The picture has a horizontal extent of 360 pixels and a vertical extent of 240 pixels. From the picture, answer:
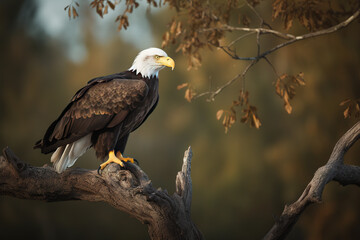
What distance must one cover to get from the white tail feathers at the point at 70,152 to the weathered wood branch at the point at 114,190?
160 mm

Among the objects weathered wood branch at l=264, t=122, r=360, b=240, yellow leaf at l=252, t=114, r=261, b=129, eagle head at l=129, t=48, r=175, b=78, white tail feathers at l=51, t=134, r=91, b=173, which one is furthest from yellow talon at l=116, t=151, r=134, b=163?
weathered wood branch at l=264, t=122, r=360, b=240

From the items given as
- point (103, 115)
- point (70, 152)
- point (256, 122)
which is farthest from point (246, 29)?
point (70, 152)

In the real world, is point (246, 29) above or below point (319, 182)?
above

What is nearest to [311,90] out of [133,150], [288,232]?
[133,150]

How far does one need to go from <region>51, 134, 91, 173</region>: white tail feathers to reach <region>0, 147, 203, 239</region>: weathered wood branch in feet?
0.52

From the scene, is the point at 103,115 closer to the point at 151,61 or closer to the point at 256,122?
the point at 151,61

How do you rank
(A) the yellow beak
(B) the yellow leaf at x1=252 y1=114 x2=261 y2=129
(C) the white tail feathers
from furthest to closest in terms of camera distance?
(B) the yellow leaf at x1=252 y1=114 x2=261 y2=129
(A) the yellow beak
(C) the white tail feathers

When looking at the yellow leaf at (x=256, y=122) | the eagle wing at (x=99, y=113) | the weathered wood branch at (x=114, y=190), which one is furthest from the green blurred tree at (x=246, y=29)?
the weathered wood branch at (x=114, y=190)

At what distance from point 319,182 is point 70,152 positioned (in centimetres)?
201

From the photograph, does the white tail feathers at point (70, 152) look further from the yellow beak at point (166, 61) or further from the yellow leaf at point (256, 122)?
the yellow leaf at point (256, 122)

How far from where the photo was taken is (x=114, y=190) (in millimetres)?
3205

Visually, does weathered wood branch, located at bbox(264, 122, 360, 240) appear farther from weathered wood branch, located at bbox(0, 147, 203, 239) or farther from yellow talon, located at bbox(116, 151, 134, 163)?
yellow talon, located at bbox(116, 151, 134, 163)

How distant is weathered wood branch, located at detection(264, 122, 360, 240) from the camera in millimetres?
2971

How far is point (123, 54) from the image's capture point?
8477mm
